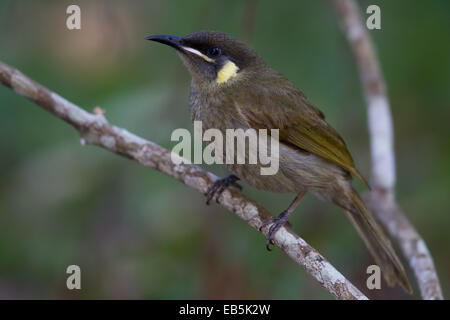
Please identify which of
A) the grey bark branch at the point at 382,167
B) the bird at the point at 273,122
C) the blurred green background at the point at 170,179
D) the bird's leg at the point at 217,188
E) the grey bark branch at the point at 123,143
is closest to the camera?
the grey bark branch at the point at 382,167

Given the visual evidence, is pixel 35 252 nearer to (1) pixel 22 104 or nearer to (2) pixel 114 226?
(2) pixel 114 226

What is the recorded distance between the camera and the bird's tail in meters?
3.93

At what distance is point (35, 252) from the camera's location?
509 cm

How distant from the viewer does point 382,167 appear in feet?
13.6

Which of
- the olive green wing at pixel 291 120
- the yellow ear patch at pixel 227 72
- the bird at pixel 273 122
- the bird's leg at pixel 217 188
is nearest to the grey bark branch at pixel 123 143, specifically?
the bird's leg at pixel 217 188

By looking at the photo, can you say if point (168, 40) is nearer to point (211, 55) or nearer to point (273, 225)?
point (211, 55)

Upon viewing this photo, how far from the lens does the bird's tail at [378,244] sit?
3932mm

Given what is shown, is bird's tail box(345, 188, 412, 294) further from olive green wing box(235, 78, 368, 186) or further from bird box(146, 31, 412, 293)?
olive green wing box(235, 78, 368, 186)

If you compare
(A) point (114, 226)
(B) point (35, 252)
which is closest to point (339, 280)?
(A) point (114, 226)

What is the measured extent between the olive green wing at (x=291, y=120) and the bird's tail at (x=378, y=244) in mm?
247

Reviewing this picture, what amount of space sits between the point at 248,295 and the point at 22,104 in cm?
278

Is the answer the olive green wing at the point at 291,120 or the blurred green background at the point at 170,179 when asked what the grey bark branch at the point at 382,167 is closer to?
the olive green wing at the point at 291,120

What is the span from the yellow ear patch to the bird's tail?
118 centimetres

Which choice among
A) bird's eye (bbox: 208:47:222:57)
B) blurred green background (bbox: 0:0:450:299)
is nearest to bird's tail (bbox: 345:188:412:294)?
blurred green background (bbox: 0:0:450:299)
